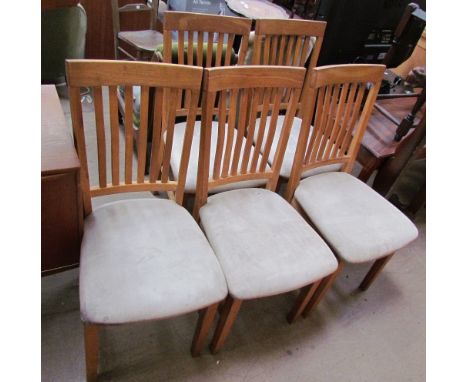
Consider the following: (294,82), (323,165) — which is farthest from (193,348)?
(294,82)

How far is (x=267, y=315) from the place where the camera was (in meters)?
1.48

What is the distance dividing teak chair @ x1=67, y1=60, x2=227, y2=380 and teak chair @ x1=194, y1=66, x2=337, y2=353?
0.06 meters

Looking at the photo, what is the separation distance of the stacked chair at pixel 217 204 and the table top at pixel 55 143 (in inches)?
2.0

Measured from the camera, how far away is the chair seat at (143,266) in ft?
2.95

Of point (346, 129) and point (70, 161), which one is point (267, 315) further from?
point (70, 161)

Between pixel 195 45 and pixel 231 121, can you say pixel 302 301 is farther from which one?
pixel 195 45

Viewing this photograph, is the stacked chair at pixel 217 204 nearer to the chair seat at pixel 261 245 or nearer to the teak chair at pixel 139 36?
the chair seat at pixel 261 245

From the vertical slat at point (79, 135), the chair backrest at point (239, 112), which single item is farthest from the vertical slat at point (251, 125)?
the vertical slat at point (79, 135)

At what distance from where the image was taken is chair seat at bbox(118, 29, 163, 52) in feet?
7.68

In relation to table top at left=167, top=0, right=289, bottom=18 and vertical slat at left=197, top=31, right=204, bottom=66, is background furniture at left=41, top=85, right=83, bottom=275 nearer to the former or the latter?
vertical slat at left=197, top=31, right=204, bottom=66

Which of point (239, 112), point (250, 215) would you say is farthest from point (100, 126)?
point (250, 215)

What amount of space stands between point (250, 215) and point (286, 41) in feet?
3.25

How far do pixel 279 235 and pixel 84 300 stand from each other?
65 centimetres

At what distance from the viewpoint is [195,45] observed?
1603mm
